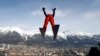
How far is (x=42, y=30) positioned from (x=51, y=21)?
9.68 ft

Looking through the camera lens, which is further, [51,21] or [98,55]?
[98,55]

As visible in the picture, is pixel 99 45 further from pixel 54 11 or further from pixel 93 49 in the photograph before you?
pixel 54 11

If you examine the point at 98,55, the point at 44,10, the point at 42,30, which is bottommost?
the point at 98,55

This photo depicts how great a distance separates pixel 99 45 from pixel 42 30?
17583mm

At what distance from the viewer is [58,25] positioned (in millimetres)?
61406

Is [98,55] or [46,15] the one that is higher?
[46,15]

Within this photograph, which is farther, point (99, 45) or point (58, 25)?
point (99, 45)

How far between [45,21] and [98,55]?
17780mm

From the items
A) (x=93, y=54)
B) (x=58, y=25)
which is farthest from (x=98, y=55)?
(x=58, y=25)

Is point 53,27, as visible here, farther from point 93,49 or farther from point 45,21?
point 93,49

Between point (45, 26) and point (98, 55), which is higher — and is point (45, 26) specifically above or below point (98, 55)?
above

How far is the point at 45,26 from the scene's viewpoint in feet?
201

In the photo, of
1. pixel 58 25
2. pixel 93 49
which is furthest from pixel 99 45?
pixel 58 25

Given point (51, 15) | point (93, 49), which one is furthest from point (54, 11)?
point (93, 49)
